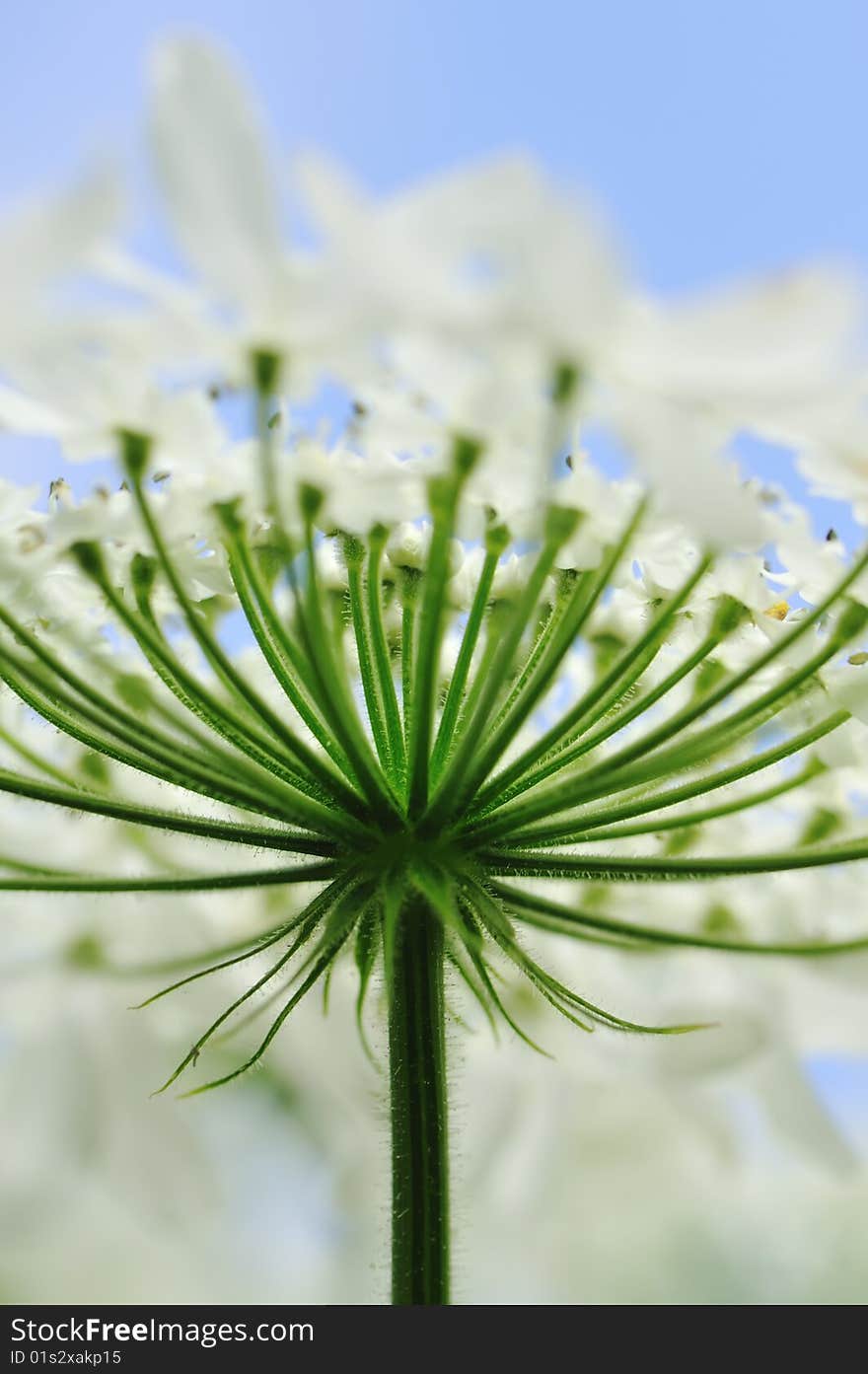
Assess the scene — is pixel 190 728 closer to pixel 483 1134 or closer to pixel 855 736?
pixel 855 736

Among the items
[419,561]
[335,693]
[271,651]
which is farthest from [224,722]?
[419,561]

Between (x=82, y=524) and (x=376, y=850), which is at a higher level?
(x=82, y=524)

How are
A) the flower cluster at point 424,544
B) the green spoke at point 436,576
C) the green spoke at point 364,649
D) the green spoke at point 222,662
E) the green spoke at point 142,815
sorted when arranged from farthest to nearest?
the green spoke at point 364,649, the green spoke at point 142,815, the green spoke at point 222,662, the green spoke at point 436,576, the flower cluster at point 424,544

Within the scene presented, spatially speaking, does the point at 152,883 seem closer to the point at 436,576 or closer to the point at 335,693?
the point at 335,693

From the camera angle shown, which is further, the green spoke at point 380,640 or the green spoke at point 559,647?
the green spoke at point 380,640

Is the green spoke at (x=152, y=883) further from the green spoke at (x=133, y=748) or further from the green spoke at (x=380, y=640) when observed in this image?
the green spoke at (x=380, y=640)

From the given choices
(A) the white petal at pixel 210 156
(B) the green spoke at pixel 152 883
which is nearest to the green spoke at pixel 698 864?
(B) the green spoke at pixel 152 883
